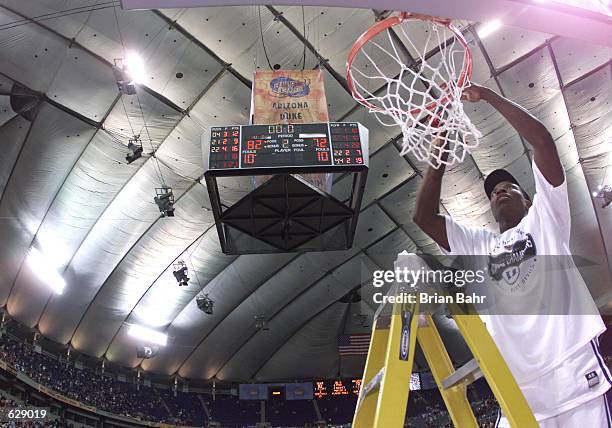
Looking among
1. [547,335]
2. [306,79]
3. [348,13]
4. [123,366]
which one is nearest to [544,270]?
[547,335]

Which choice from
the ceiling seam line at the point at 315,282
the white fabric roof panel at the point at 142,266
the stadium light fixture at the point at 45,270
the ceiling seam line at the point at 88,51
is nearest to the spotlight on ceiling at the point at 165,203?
the white fabric roof panel at the point at 142,266

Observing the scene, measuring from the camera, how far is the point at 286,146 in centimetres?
947

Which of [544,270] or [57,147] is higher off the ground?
[57,147]

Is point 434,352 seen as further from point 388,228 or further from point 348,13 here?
point 388,228

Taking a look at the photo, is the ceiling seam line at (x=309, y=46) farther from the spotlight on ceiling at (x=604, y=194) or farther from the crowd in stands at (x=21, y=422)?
the crowd in stands at (x=21, y=422)

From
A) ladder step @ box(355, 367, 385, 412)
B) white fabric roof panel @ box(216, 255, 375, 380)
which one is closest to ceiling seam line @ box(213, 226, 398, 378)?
white fabric roof panel @ box(216, 255, 375, 380)

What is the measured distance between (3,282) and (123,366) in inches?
378

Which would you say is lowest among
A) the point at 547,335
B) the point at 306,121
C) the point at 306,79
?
the point at 547,335

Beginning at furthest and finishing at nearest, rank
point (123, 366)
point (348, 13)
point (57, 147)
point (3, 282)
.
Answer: point (123, 366) < point (3, 282) < point (57, 147) < point (348, 13)

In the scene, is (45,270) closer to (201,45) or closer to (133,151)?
(133,151)

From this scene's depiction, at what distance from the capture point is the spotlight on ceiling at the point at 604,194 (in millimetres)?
18386

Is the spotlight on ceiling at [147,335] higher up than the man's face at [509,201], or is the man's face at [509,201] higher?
the spotlight on ceiling at [147,335]

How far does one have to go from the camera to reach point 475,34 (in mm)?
14695

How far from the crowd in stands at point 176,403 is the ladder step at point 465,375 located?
21.0m
